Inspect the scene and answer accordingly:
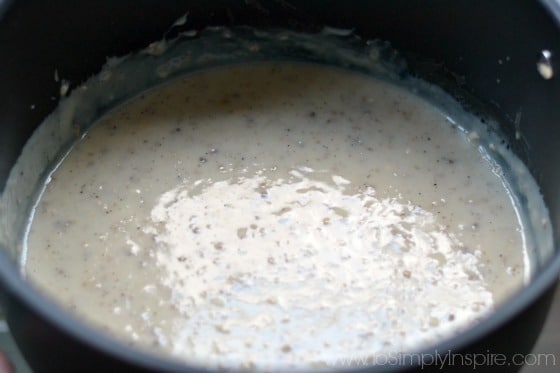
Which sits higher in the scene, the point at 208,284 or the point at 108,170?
the point at 108,170

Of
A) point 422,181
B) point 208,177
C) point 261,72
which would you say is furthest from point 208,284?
point 261,72

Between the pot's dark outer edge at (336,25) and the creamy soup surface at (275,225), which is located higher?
the pot's dark outer edge at (336,25)

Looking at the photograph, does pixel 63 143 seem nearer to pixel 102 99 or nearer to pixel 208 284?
pixel 102 99

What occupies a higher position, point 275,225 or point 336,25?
point 336,25

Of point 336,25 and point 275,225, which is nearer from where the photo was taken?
point 275,225
